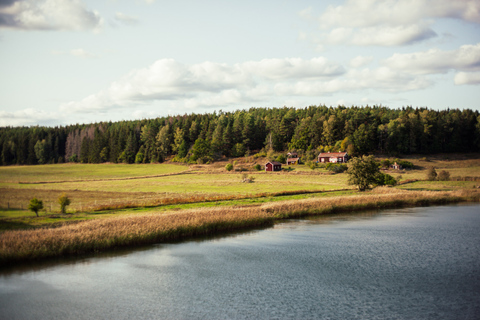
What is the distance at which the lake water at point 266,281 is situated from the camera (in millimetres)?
19938

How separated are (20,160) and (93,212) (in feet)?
153

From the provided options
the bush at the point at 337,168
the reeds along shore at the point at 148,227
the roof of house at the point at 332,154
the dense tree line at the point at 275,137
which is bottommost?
the reeds along shore at the point at 148,227

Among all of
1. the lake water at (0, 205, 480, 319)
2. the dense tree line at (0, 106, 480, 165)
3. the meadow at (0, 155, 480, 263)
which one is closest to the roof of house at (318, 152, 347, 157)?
the dense tree line at (0, 106, 480, 165)

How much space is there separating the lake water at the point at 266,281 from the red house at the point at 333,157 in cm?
8085

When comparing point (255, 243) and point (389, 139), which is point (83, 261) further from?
point (389, 139)

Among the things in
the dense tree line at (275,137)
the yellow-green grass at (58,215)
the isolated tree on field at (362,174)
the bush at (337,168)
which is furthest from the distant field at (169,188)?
the dense tree line at (275,137)

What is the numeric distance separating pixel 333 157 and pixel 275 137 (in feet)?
112

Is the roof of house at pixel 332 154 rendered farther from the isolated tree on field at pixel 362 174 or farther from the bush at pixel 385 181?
the isolated tree on field at pixel 362 174

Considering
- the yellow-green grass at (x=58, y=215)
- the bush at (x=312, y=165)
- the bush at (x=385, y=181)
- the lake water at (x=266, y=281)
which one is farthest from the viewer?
the bush at (x=312, y=165)

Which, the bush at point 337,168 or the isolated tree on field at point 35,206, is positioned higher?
the bush at point 337,168

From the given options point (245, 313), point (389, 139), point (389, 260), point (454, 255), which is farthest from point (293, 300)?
point (389, 139)

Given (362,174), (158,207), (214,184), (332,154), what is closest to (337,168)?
(332,154)

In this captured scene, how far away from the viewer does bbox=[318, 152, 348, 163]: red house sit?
388ft

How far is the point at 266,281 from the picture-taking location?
969 inches
